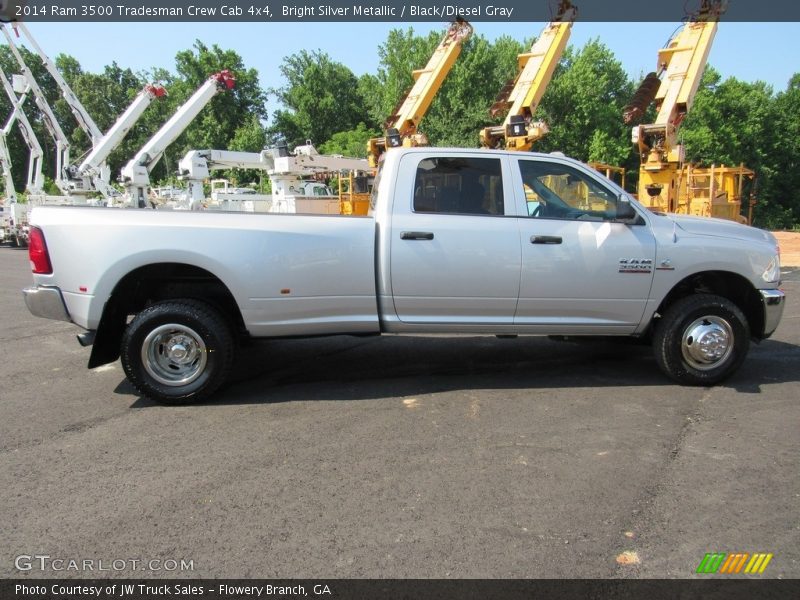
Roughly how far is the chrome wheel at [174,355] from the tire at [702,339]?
12.9 feet

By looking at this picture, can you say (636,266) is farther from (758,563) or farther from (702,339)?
(758,563)

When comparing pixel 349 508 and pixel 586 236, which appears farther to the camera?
pixel 586 236

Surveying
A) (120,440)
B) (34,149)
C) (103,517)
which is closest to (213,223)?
(120,440)

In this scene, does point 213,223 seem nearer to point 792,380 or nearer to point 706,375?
point 706,375

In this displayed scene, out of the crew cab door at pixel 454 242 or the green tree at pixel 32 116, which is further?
the green tree at pixel 32 116

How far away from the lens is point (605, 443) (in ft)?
13.1

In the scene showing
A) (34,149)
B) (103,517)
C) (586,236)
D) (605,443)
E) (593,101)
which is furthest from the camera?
(593,101)

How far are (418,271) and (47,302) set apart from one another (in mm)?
2950

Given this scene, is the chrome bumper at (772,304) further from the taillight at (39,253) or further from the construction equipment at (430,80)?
the construction equipment at (430,80)

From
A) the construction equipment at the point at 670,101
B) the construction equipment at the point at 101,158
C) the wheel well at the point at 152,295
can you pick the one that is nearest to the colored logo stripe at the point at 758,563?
the wheel well at the point at 152,295

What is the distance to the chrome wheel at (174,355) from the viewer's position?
15.4 feet
